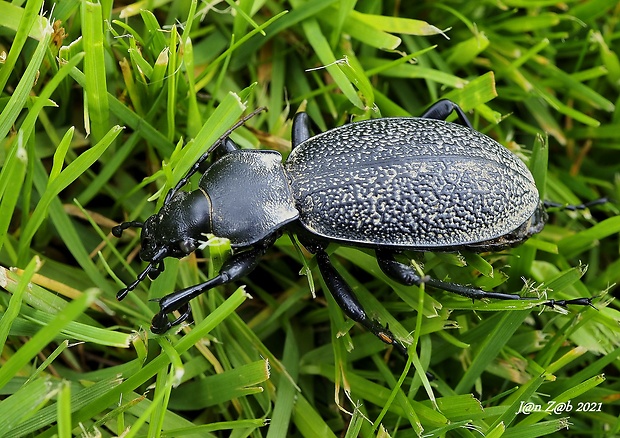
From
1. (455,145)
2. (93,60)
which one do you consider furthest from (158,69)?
(455,145)

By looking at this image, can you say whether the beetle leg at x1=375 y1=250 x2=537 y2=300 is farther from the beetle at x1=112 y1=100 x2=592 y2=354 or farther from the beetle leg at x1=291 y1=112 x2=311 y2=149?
the beetle leg at x1=291 y1=112 x2=311 y2=149

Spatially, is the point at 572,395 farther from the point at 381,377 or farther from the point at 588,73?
the point at 588,73

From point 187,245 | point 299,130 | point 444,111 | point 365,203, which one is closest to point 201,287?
point 187,245

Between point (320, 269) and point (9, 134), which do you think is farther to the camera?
point (320, 269)

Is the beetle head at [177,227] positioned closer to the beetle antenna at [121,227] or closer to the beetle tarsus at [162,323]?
the beetle antenna at [121,227]

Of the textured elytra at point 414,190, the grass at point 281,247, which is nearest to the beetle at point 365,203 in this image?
the textured elytra at point 414,190

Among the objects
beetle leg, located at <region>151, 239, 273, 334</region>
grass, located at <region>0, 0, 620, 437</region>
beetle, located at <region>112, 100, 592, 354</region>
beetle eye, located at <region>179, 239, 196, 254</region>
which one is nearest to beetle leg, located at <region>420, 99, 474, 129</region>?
grass, located at <region>0, 0, 620, 437</region>
